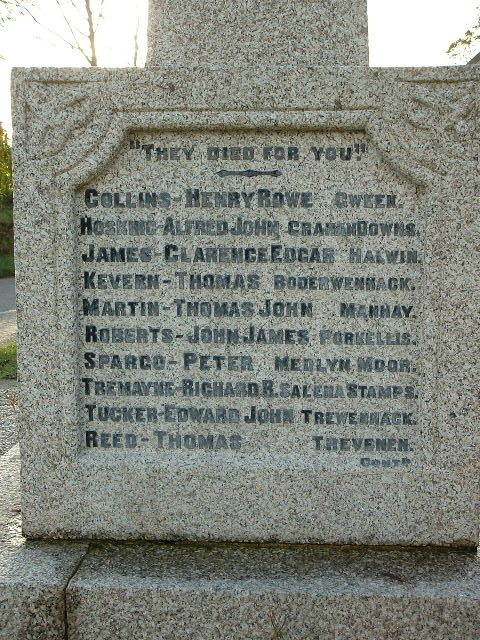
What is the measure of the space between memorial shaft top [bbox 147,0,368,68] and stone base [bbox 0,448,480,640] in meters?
2.11

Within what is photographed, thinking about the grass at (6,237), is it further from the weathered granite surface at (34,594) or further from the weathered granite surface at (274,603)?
the weathered granite surface at (274,603)

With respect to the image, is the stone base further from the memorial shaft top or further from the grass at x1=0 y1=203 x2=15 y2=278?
the grass at x1=0 y1=203 x2=15 y2=278

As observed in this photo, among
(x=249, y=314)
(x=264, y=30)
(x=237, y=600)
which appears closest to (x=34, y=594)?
(x=237, y=600)

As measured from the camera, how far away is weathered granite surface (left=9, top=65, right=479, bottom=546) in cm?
260

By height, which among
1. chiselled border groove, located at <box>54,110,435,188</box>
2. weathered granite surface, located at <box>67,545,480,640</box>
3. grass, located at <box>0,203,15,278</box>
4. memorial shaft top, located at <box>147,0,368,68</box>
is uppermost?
grass, located at <box>0,203,15,278</box>

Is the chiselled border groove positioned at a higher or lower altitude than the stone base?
higher

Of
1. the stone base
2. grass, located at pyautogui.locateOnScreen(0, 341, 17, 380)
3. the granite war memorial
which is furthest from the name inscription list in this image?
grass, located at pyautogui.locateOnScreen(0, 341, 17, 380)

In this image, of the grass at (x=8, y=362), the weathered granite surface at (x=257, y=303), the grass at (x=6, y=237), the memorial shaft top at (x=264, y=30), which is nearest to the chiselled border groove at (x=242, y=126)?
the weathered granite surface at (x=257, y=303)

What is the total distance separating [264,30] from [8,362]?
642cm

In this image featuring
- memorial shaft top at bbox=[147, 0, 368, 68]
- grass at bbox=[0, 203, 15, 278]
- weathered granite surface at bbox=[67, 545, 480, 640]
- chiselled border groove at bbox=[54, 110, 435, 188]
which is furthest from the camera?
grass at bbox=[0, 203, 15, 278]

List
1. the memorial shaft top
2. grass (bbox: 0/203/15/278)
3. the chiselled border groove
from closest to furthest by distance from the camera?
the chiselled border groove
the memorial shaft top
grass (bbox: 0/203/15/278)

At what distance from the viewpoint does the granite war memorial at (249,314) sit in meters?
2.61

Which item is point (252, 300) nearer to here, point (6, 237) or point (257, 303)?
point (257, 303)

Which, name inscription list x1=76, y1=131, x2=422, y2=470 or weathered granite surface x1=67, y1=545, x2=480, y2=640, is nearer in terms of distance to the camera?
weathered granite surface x1=67, y1=545, x2=480, y2=640
